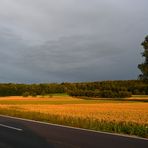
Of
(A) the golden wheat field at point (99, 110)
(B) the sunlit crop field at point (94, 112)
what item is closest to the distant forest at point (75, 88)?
(A) the golden wheat field at point (99, 110)

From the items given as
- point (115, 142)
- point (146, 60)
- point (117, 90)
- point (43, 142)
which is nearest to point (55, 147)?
point (43, 142)

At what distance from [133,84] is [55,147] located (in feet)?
411

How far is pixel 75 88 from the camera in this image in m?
147

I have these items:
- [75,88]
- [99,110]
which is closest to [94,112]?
[99,110]

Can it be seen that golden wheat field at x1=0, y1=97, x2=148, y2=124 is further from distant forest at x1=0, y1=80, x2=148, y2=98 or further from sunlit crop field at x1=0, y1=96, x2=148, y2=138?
distant forest at x1=0, y1=80, x2=148, y2=98

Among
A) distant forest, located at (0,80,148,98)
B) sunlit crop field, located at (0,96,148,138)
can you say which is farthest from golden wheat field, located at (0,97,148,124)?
distant forest, located at (0,80,148,98)

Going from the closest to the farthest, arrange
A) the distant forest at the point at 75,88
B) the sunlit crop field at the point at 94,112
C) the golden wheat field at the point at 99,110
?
the sunlit crop field at the point at 94,112
the golden wheat field at the point at 99,110
the distant forest at the point at 75,88

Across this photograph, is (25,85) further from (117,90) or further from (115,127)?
(115,127)

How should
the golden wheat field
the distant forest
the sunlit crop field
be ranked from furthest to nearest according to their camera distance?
the distant forest < the golden wheat field < the sunlit crop field

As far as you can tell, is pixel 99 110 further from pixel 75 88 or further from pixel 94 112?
pixel 75 88

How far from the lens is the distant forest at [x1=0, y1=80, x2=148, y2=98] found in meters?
132

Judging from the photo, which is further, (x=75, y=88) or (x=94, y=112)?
(x=75, y=88)

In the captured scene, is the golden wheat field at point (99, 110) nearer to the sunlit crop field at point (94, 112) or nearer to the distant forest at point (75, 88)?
the sunlit crop field at point (94, 112)

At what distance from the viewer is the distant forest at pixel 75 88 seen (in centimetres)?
13238
